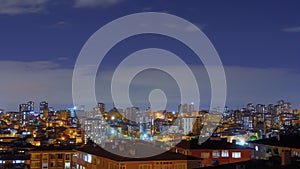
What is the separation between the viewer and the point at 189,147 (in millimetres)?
29188

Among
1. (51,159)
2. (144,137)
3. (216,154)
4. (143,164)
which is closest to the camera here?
(143,164)

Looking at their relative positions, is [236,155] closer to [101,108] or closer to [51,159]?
[51,159]

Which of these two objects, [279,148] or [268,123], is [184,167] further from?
[268,123]

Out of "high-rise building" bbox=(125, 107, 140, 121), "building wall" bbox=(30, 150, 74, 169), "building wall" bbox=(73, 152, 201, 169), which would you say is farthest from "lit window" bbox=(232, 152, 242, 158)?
"high-rise building" bbox=(125, 107, 140, 121)

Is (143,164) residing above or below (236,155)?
below

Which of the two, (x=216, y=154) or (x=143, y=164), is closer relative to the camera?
(x=143, y=164)

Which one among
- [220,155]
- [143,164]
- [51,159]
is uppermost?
[220,155]

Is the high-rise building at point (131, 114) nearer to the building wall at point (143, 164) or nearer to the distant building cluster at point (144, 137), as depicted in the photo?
the distant building cluster at point (144, 137)

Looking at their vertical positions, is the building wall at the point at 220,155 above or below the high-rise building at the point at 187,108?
below

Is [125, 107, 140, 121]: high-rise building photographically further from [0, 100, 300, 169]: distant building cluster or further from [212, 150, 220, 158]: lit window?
[212, 150, 220, 158]: lit window

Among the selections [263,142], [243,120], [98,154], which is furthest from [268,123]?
[98,154]

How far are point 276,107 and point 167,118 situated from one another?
1368 inches

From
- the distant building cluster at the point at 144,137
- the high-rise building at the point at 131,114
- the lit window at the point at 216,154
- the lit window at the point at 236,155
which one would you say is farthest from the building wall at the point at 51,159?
the high-rise building at the point at 131,114

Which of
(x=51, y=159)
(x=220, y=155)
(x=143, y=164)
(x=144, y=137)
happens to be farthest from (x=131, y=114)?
(x=143, y=164)
